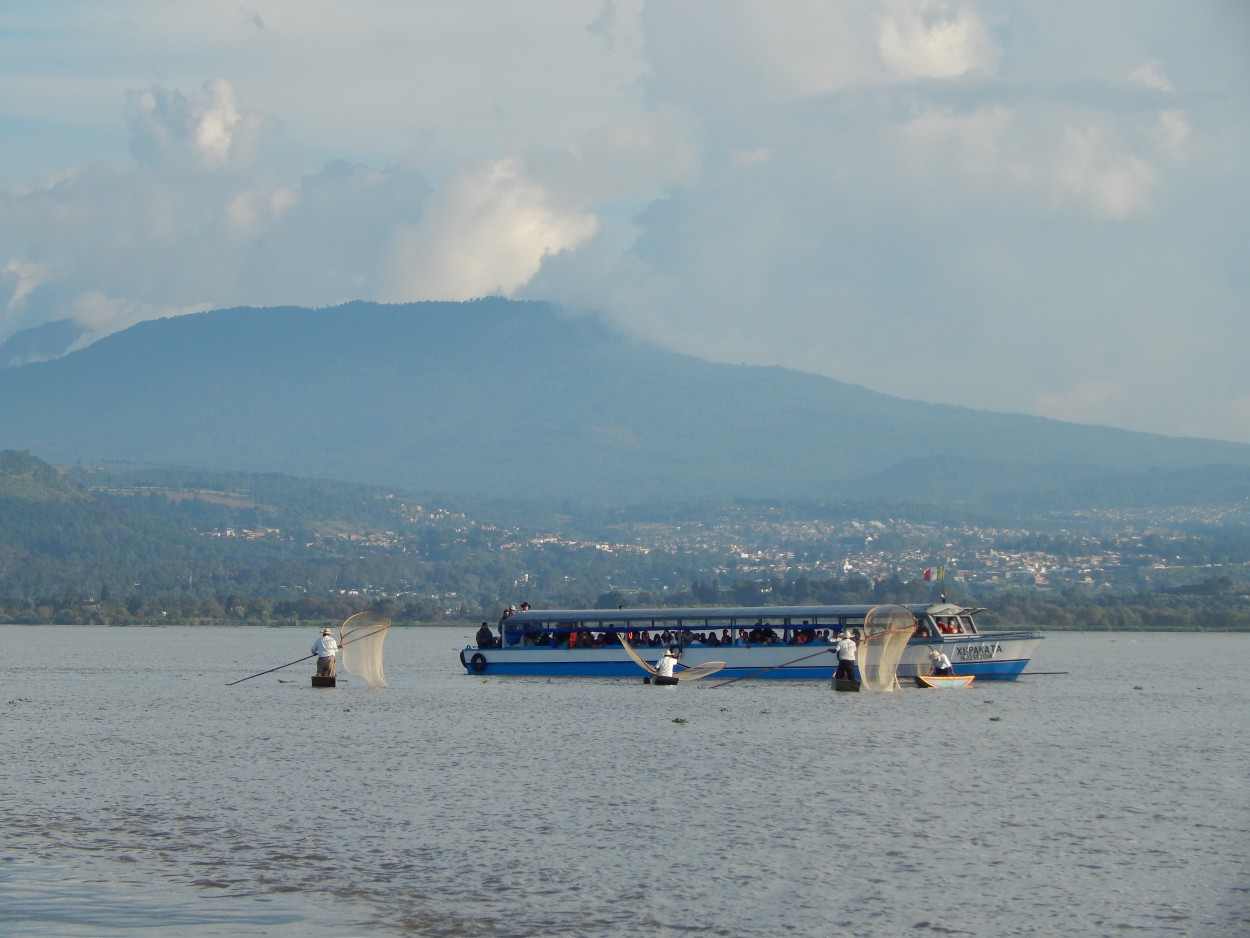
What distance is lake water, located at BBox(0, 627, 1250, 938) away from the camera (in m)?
25.2

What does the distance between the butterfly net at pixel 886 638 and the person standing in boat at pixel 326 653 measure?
19666 millimetres

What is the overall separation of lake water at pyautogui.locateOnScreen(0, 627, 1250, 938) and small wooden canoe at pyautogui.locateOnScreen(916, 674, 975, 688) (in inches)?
181

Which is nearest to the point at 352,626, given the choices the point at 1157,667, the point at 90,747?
the point at 90,747

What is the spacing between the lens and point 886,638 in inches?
2486

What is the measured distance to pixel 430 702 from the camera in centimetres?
6444

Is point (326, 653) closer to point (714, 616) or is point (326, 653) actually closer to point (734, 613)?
point (714, 616)

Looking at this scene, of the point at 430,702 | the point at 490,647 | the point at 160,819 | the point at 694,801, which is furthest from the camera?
the point at 490,647

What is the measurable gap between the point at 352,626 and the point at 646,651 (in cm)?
Answer: 1205

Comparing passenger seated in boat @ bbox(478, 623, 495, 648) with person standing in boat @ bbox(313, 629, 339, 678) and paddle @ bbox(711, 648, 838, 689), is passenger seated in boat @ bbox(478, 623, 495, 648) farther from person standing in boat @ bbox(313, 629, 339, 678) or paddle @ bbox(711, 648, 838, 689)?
paddle @ bbox(711, 648, 838, 689)

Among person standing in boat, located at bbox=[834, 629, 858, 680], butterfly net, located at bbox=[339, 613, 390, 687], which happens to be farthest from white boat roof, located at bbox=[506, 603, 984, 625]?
butterfly net, located at bbox=[339, 613, 390, 687]

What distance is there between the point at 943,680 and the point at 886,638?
537 centimetres

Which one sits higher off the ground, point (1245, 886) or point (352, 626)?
point (352, 626)

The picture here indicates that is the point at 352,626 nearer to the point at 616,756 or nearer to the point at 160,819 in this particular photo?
the point at 616,756

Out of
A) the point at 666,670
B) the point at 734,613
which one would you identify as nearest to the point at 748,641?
the point at 734,613
